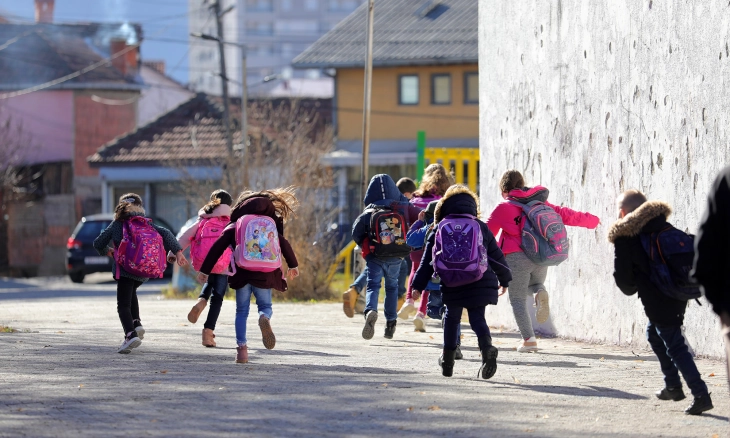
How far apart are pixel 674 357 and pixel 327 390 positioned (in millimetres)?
2280

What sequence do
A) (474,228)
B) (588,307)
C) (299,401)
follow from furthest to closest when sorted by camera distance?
(588,307) → (474,228) → (299,401)

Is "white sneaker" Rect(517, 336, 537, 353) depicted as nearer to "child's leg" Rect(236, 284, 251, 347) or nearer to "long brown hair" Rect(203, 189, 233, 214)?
"child's leg" Rect(236, 284, 251, 347)

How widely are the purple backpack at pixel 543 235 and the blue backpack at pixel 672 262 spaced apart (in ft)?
10.9

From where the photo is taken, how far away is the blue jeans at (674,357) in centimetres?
747

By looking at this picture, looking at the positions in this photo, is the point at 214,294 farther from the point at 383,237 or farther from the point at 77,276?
the point at 77,276

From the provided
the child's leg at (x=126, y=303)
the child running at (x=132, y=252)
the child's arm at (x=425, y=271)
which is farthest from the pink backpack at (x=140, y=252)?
the child's arm at (x=425, y=271)

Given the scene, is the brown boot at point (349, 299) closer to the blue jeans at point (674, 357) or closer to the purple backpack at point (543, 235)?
the purple backpack at point (543, 235)

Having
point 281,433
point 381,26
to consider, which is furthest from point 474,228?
point 381,26

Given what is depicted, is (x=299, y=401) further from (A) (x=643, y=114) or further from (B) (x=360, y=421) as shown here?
(A) (x=643, y=114)

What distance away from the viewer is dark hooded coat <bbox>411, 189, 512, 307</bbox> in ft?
29.5

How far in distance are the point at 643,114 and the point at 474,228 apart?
122 inches

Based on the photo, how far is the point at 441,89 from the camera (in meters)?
40.8

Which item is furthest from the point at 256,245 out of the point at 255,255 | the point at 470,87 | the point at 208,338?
the point at 470,87

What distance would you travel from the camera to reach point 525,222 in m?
11.0
